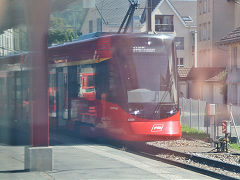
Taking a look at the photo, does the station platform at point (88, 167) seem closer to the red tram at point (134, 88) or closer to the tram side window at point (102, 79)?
the red tram at point (134, 88)

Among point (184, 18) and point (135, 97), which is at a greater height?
point (184, 18)

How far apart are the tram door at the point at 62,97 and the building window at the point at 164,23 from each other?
50098mm

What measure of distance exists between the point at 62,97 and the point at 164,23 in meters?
51.4

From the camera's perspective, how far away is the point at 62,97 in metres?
19.6

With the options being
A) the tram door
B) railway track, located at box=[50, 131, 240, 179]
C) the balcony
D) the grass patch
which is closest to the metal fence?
the grass patch

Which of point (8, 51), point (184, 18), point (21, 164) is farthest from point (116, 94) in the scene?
point (184, 18)

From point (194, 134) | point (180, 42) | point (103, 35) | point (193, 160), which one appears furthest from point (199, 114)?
point (180, 42)

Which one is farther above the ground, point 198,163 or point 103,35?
point 103,35

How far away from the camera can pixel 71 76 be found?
1897cm

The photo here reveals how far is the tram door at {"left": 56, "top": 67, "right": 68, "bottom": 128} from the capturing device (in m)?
19.4

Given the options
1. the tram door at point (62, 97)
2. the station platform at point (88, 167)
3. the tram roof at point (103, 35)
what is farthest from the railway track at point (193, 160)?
the tram roof at point (103, 35)

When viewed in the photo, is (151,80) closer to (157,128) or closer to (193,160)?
(157,128)

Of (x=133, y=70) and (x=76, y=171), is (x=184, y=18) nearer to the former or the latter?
(x=133, y=70)

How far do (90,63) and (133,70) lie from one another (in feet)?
5.81
